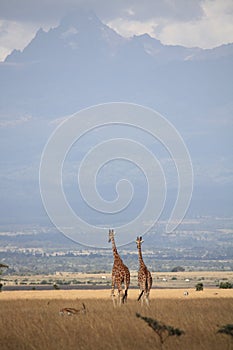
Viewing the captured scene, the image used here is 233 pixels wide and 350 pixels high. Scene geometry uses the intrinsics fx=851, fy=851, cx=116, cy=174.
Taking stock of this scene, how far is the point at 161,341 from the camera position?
705 inches

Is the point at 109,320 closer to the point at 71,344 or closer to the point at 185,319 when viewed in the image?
the point at 185,319

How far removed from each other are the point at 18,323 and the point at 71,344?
446 cm

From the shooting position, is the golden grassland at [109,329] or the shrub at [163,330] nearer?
the golden grassland at [109,329]

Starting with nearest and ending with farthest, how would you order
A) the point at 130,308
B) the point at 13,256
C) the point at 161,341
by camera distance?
the point at 161,341, the point at 130,308, the point at 13,256

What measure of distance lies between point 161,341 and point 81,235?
17210cm

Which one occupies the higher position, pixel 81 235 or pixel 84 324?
pixel 81 235

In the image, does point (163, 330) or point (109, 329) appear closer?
point (163, 330)

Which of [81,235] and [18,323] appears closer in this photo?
[18,323]

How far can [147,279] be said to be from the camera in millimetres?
29625

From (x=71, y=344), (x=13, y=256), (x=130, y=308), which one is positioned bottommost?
(x=71, y=344)

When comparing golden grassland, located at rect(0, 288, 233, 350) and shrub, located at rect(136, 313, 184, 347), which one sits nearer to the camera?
golden grassland, located at rect(0, 288, 233, 350)

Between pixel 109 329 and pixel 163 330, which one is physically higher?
pixel 109 329

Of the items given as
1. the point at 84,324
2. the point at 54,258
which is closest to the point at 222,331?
the point at 84,324

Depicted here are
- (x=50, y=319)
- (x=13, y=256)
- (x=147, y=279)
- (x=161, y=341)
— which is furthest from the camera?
(x=13, y=256)
